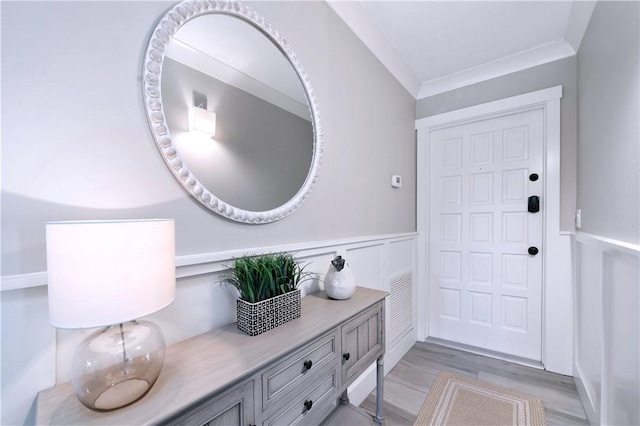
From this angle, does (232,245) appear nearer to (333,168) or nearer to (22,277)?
(22,277)

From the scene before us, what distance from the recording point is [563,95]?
6.86 ft

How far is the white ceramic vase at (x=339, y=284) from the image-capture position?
4.25 feet

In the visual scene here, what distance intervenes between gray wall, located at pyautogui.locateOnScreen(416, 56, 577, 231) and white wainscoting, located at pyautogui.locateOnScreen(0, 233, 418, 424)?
1.64 metres

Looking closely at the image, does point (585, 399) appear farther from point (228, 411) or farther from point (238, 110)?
point (238, 110)

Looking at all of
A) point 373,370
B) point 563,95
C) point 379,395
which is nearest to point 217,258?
point 379,395

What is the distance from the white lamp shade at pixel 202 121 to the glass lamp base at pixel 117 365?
64 cm

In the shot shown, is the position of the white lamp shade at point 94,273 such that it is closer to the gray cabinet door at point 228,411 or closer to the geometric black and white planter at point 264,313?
the gray cabinet door at point 228,411

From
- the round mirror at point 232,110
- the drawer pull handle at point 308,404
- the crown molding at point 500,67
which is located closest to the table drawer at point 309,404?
the drawer pull handle at point 308,404

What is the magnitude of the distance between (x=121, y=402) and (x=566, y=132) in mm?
2964

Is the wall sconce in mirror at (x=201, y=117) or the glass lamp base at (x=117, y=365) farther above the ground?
the wall sconce in mirror at (x=201, y=117)

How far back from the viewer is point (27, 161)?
0.64 m

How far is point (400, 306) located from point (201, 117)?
212 cm

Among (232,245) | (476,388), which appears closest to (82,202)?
(232,245)

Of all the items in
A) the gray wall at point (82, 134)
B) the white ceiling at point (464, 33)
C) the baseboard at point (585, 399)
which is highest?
the white ceiling at point (464, 33)
